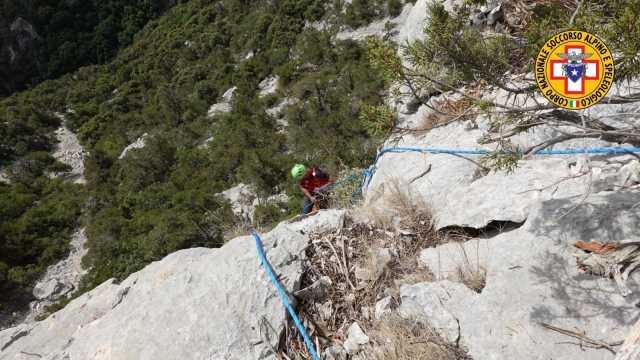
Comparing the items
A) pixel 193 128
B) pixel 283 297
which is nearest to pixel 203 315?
pixel 283 297

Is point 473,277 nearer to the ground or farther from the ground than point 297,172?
farther from the ground

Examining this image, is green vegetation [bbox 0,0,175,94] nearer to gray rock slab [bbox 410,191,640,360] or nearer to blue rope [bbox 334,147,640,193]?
blue rope [bbox 334,147,640,193]

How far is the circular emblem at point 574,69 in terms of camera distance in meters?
1.41

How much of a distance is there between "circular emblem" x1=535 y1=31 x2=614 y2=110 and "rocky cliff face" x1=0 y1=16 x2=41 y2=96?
3884cm

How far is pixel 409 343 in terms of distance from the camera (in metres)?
2.35

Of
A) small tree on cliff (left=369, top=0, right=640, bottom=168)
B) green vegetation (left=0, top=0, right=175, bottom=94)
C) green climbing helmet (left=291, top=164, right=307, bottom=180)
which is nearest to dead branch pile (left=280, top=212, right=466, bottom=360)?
small tree on cliff (left=369, top=0, right=640, bottom=168)

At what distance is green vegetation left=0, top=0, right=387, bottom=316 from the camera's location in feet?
35.8

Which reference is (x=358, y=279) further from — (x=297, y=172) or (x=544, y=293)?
(x=297, y=172)

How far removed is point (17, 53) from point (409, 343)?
40.3 m

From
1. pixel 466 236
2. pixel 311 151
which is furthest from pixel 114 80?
pixel 466 236

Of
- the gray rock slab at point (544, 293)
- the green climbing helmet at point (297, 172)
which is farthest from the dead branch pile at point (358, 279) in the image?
the green climbing helmet at point (297, 172)

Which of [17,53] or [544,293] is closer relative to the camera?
[544,293]

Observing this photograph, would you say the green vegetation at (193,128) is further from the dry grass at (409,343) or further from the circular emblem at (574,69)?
the circular emblem at (574,69)

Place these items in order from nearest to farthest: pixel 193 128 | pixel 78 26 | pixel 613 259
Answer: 1. pixel 613 259
2. pixel 193 128
3. pixel 78 26
